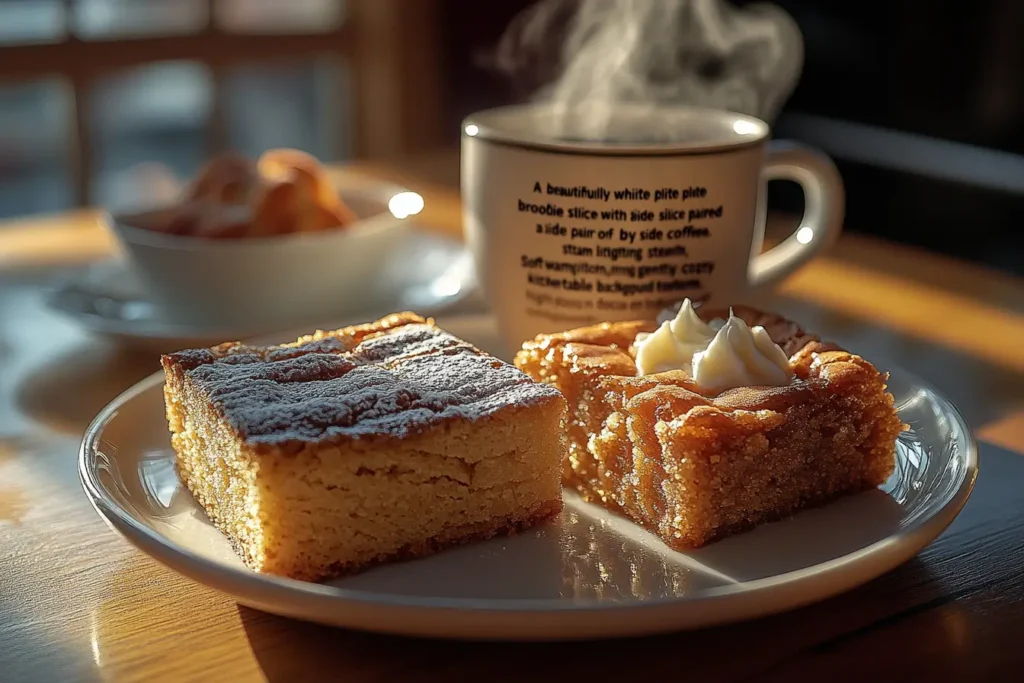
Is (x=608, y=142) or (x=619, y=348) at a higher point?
(x=608, y=142)

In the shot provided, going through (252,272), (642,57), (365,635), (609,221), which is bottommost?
(365,635)

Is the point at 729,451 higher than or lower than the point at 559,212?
lower

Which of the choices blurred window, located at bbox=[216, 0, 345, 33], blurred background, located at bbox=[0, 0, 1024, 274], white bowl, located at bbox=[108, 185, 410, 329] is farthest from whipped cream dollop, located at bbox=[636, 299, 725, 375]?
blurred window, located at bbox=[216, 0, 345, 33]

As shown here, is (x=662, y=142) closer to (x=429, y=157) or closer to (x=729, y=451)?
(x=729, y=451)

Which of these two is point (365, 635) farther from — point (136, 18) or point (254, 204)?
point (136, 18)

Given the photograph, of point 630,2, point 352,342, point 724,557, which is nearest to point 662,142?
point 630,2

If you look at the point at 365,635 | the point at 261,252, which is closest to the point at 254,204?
the point at 261,252

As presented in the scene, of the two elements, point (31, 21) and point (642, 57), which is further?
point (31, 21)

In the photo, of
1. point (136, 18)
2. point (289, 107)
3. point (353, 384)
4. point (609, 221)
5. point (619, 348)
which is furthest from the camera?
point (289, 107)
